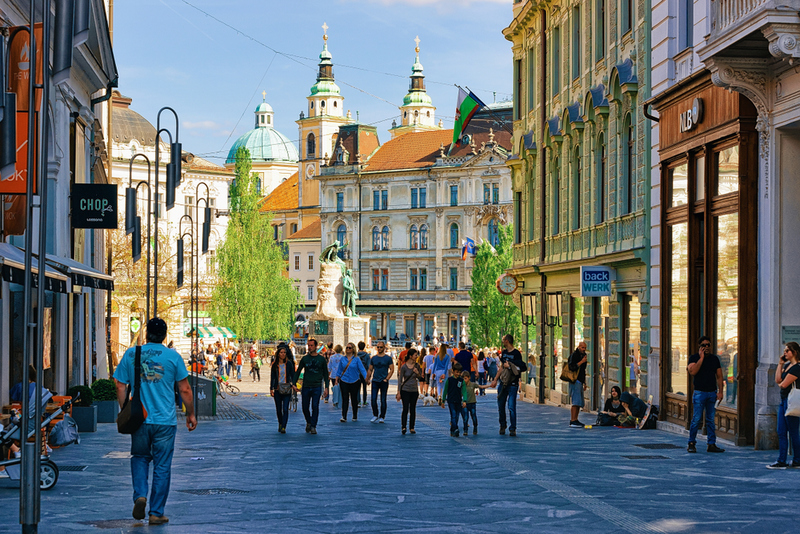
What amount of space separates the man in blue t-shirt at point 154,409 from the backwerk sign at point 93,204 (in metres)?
13.5

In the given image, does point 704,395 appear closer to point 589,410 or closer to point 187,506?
point 187,506

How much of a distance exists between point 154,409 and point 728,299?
37.9ft

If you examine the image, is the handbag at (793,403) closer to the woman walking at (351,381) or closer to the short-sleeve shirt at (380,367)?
the short-sleeve shirt at (380,367)

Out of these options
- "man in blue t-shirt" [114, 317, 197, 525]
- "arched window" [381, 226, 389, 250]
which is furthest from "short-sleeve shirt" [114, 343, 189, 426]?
"arched window" [381, 226, 389, 250]

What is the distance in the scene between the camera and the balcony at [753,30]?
15664 millimetres

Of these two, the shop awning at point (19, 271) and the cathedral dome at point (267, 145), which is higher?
the cathedral dome at point (267, 145)

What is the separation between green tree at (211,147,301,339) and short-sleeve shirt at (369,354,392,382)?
190 feet

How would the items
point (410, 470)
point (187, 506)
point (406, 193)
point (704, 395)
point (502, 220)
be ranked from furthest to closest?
point (406, 193) → point (502, 220) → point (704, 395) → point (410, 470) → point (187, 506)

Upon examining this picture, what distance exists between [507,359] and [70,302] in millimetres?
10289

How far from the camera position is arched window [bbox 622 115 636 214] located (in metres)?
26.0

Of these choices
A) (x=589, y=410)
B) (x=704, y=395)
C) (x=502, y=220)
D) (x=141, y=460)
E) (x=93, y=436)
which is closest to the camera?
(x=141, y=460)

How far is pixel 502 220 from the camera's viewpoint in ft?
356

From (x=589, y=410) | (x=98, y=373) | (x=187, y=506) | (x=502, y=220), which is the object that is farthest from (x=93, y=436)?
(x=502, y=220)

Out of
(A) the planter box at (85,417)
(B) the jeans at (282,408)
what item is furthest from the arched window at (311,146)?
(A) the planter box at (85,417)
